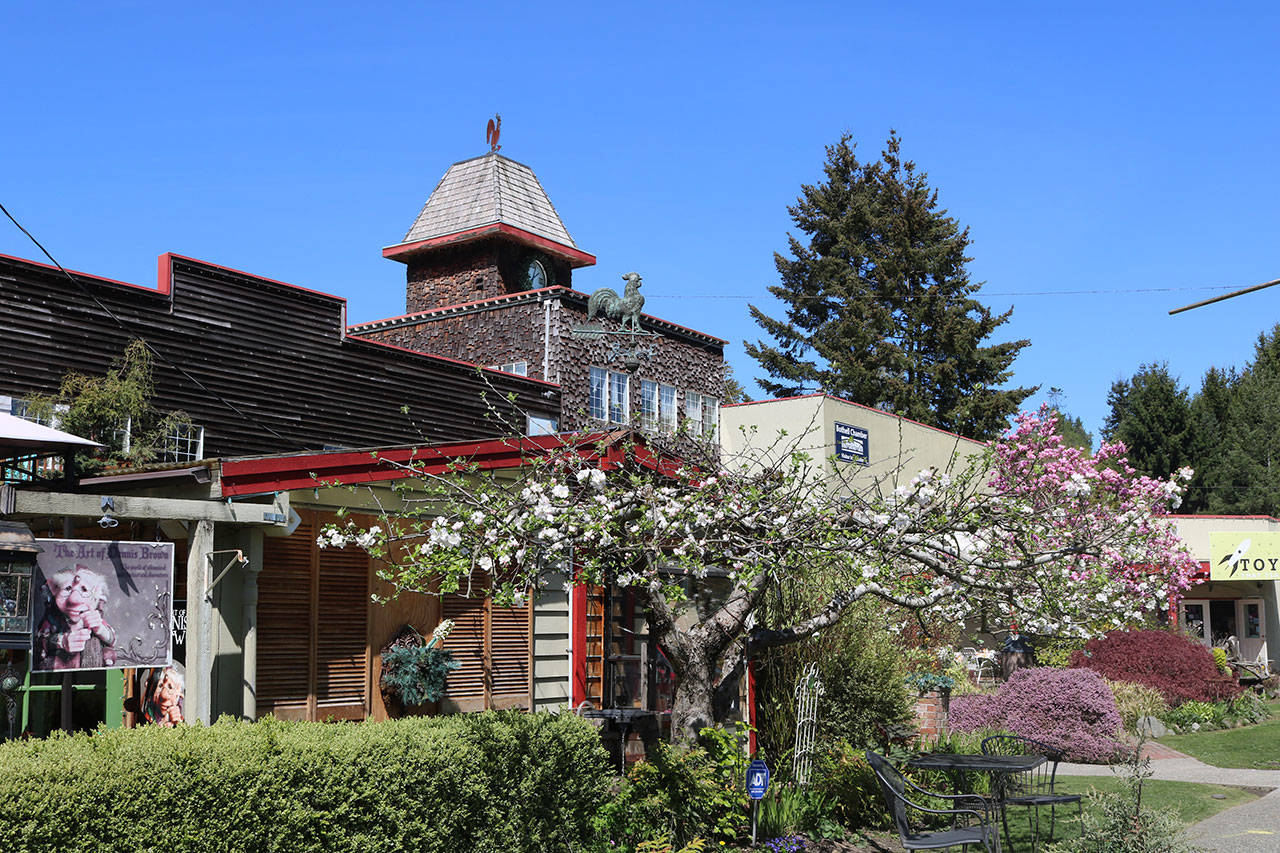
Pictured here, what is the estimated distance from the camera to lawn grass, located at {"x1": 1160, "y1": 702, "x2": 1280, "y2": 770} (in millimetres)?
15312

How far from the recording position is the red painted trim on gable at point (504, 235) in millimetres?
29531

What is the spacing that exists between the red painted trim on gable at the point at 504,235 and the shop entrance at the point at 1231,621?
19.1 metres

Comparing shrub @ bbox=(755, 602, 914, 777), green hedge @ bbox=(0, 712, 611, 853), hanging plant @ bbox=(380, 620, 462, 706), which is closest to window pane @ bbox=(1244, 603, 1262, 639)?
shrub @ bbox=(755, 602, 914, 777)

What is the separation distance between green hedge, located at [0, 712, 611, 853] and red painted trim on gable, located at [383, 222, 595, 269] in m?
22.6

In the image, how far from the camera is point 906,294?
127ft

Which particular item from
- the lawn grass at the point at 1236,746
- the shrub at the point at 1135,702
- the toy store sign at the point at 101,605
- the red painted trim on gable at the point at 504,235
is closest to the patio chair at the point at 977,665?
the shrub at the point at 1135,702

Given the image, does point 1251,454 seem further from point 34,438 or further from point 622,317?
point 34,438

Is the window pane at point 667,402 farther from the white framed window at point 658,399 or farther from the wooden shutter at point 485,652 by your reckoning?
the wooden shutter at point 485,652

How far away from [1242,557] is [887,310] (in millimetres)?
13903

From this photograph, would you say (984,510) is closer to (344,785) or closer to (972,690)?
(344,785)

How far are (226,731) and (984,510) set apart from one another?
577 cm

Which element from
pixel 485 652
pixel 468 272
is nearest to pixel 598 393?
pixel 468 272

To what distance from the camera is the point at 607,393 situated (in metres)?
26.7

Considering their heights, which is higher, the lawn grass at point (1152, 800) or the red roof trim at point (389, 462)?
the red roof trim at point (389, 462)
